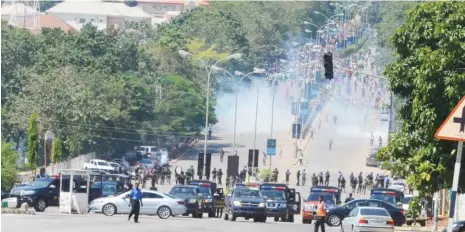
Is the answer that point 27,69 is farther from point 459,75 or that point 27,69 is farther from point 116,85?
point 459,75

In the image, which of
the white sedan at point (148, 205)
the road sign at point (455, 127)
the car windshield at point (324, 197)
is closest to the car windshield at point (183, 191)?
the white sedan at point (148, 205)

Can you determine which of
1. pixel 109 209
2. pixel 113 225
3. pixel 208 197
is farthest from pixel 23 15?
pixel 113 225

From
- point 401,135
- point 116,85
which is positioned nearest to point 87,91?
point 116,85

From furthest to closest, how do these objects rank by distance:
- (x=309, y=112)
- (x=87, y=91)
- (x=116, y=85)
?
1. (x=309, y=112)
2. (x=116, y=85)
3. (x=87, y=91)

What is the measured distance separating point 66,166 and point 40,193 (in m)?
34.9

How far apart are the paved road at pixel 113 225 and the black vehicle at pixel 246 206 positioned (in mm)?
2061

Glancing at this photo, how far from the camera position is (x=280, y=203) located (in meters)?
60.8

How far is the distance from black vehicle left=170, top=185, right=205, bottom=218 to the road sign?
116 ft

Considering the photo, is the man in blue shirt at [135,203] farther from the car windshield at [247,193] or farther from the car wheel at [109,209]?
the car windshield at [247,193]

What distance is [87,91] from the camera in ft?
350

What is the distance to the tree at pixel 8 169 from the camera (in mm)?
74094

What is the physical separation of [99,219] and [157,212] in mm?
5766

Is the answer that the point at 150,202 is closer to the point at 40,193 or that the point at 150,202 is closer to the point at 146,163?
the point at 40,193

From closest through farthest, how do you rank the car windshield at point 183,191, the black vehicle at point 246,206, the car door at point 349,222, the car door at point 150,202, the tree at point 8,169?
the car door at point 349,222
the car door at point 150,202
the black vehicle at point 246,206
the car windshield at point 183,191
the tree at point 8,169
